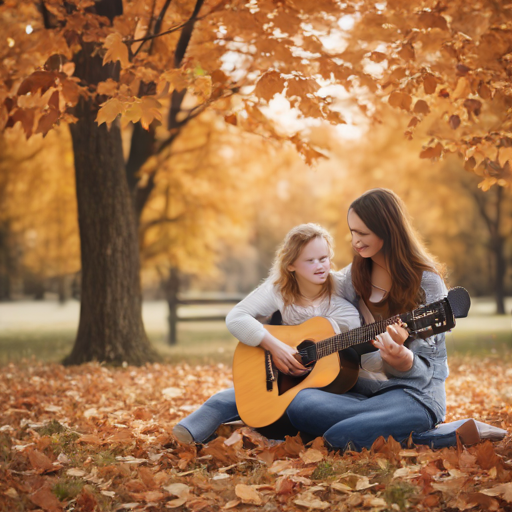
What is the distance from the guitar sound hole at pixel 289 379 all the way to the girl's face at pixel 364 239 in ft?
2.19

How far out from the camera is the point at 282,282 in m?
3.96

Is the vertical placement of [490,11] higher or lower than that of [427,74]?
higher

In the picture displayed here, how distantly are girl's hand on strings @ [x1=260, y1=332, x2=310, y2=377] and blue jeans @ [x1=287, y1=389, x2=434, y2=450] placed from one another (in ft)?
0.63

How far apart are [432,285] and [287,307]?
950mm

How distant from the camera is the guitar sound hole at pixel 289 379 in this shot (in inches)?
144

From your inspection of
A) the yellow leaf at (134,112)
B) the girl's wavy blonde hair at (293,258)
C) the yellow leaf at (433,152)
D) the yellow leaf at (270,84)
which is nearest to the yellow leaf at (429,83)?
the yellow leaf at (433,152)

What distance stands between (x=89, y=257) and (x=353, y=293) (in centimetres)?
403

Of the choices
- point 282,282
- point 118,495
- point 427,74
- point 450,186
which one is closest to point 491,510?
point 118,495

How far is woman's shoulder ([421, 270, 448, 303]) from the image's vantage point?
352cm

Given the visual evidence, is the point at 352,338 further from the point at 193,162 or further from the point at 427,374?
the point at 193,162

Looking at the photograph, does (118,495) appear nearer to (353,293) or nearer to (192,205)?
(353,293)

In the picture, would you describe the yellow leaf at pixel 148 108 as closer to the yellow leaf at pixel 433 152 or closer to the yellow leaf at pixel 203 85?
the yellow leaf at pixel 203 85

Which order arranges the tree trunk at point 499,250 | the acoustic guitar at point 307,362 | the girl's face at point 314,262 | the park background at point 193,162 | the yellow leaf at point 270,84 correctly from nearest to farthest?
1. the park background at point 193,162
2. the acoustic guitar at point 307,362
3. the girl's face at point 314,262
4. the yellow leaf at point 270,84
5. the tree trunk at point 499,250

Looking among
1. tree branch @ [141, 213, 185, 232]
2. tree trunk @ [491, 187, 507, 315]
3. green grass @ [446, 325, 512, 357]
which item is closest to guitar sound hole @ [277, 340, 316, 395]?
green grass @ [446, 325, 512, 357]
